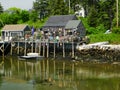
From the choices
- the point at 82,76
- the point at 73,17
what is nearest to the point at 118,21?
the point at 73,17

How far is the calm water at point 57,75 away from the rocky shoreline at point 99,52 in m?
1.89

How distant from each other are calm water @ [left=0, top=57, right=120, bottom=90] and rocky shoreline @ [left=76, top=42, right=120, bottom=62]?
1886mm

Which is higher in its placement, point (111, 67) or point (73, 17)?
point (73, 17)

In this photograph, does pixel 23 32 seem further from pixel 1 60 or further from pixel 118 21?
pixel 118 21

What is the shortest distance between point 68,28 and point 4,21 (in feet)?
83.3

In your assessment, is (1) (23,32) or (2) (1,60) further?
(1) (23,32)

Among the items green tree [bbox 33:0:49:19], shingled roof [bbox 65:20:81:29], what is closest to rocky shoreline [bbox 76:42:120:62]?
shingled roof [bbox 65:20:81:29]

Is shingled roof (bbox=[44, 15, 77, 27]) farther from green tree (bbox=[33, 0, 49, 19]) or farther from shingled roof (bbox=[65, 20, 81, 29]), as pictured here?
green tree (bbox=[33, 0, 49, 19])

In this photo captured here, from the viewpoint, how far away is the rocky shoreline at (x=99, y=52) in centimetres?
5019

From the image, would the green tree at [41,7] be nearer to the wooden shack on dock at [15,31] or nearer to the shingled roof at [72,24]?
the wooden shack on dock at [15,31]

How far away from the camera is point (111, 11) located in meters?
73.6

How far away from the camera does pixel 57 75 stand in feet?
136

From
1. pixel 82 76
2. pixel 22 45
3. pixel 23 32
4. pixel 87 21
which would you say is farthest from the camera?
pixel 87 21

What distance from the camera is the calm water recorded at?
116ft
